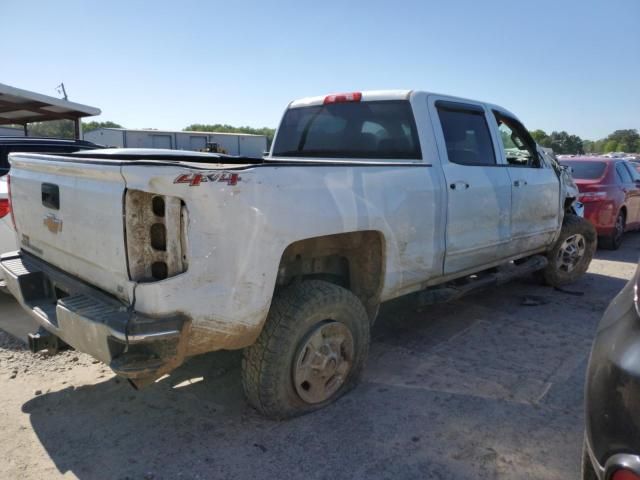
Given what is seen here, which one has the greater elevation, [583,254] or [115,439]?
[583,254]

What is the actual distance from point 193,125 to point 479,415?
2623 inches

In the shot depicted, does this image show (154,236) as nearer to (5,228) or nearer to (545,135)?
(5,228)

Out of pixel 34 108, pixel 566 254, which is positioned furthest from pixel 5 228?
pixel 34 108

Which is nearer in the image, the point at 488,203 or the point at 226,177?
the point at 226,177

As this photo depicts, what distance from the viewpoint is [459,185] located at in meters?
3.81

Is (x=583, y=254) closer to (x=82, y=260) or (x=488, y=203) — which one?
(x=488, y=203)

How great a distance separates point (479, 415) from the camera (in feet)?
10.1

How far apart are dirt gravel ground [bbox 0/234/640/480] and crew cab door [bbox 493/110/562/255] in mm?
1033

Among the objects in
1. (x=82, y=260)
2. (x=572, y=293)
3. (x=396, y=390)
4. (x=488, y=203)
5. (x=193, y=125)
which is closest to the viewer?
(x=82, y=260)

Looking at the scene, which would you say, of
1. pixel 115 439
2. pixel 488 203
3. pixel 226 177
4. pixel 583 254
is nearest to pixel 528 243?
pixel 488 203

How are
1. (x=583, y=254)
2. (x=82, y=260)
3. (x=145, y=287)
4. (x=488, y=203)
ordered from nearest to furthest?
(x=145, y=287) < (x=82, y=260) < (x=488, y=203) < (x=583, y=254)

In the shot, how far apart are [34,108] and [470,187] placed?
10.8 m

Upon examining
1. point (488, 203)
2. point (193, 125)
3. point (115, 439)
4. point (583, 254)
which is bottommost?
point (115, 439)

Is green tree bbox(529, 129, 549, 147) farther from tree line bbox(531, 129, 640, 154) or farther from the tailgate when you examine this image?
the tailgate
